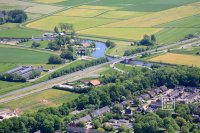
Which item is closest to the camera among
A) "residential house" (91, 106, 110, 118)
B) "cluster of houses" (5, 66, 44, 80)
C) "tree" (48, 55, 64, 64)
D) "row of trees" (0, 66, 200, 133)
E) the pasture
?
"row of trees" (0, 66, 200, 133)

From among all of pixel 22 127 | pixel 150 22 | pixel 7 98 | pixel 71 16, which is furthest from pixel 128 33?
pixel 22 127

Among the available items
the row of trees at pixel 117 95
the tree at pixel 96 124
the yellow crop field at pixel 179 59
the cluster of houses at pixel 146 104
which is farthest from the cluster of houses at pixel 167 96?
the yellow crop field at pixel 179 59

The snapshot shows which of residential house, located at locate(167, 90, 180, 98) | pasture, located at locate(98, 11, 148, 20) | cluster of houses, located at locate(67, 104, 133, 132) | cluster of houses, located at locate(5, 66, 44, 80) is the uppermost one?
pasture, located at locate(98, 11, 148, 20)

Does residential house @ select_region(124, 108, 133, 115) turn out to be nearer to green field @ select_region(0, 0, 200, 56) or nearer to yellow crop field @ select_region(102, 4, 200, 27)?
green field @ select_region(0, 0, 200, 56)

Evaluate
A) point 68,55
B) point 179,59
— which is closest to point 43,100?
point 68,55

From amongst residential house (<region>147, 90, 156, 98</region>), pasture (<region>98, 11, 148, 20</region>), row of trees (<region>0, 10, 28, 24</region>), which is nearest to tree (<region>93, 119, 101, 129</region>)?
residential house (<region>147, 90, 156, 98</region>)

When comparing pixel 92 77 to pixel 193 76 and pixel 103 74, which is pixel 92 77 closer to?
pixel 103 74
